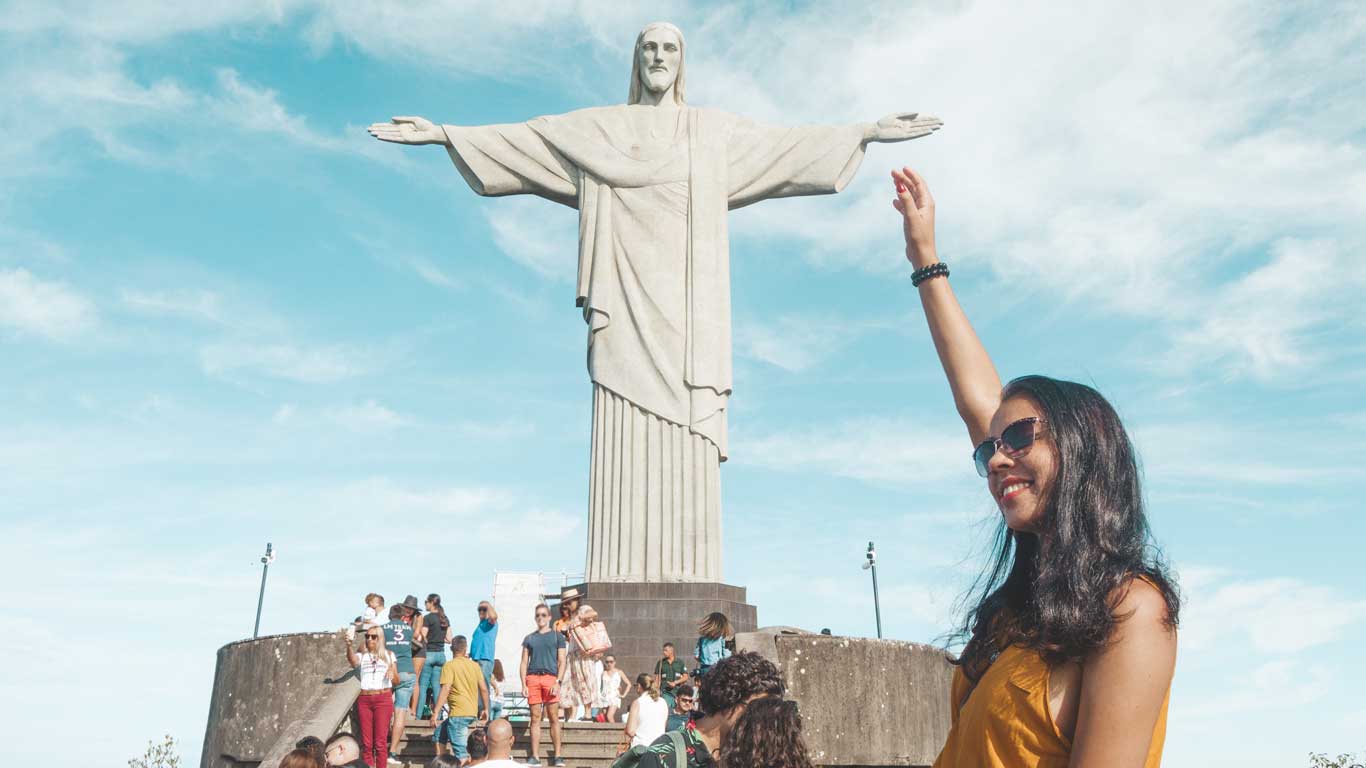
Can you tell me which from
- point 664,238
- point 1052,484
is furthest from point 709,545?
point 1052,484

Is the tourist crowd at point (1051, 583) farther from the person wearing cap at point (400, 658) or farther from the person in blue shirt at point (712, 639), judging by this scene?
the person wearing cap at point (400, 658)

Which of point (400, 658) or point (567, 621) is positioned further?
point (567, 621)

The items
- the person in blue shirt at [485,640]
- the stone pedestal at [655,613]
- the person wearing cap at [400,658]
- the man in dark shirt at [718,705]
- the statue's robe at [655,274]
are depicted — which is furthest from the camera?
the statue's robe at [655,274]

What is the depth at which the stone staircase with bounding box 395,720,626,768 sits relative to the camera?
1084 centimetres

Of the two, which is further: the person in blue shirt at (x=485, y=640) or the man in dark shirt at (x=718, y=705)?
the person in blue shirt at (x=485, y=640)

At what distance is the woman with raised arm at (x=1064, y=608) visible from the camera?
194 centimetres

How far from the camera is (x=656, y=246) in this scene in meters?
14.6

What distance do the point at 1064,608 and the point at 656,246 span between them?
1277 centimetres

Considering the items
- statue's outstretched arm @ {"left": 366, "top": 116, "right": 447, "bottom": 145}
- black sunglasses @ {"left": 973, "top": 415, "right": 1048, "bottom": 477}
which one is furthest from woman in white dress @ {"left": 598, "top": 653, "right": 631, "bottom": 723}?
black sunglasses @ {"left": 973, "top": 415, "right": 1048, "bottom": 477}

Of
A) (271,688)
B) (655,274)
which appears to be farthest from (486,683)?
(655,274)

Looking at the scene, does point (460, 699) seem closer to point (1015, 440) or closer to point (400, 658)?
point (400, 658)

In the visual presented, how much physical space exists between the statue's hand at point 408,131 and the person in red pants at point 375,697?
7.05 meters

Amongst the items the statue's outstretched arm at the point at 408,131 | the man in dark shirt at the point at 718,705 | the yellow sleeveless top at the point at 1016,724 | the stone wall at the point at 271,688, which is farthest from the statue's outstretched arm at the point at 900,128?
the yellow sleeveless top at the point at 1016,724

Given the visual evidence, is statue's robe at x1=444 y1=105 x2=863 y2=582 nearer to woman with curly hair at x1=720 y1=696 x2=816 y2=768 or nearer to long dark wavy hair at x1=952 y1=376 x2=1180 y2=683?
woman with curly hair at x1=720 y1=696 x2=816 y2=768
